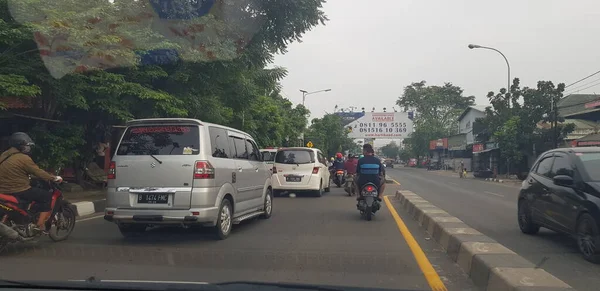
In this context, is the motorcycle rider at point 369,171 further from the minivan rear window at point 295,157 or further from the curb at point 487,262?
the minivan rear window at point 295,157

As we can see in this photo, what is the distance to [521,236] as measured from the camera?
8.49m

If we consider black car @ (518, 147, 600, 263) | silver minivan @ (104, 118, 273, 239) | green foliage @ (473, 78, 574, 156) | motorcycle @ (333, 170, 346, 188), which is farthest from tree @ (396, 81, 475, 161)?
silver minivan @ (104, 118, 273, 239)

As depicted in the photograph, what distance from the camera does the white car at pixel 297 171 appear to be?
15.9m

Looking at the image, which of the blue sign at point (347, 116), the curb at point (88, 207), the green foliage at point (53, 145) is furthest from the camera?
the blue sign at point (347, 116)

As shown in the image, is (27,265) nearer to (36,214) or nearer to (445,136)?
(36,214)

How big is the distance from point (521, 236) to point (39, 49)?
1007cm

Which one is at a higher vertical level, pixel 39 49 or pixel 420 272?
pixel 39 49

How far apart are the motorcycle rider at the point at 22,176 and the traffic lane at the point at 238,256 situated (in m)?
0.63

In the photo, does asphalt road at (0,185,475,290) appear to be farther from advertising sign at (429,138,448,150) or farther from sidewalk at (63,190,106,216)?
advertising sign at (429,138,448,150)

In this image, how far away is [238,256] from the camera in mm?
6617

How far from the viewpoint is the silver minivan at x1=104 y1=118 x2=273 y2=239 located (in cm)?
716

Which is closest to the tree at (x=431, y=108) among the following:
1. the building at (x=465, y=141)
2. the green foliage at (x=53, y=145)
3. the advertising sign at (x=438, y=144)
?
the advertising sign at (x=438, y=144)

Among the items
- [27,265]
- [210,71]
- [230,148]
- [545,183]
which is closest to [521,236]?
[545,183]

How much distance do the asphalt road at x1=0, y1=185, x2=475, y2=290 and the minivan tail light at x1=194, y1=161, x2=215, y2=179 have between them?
1010 millimetres
